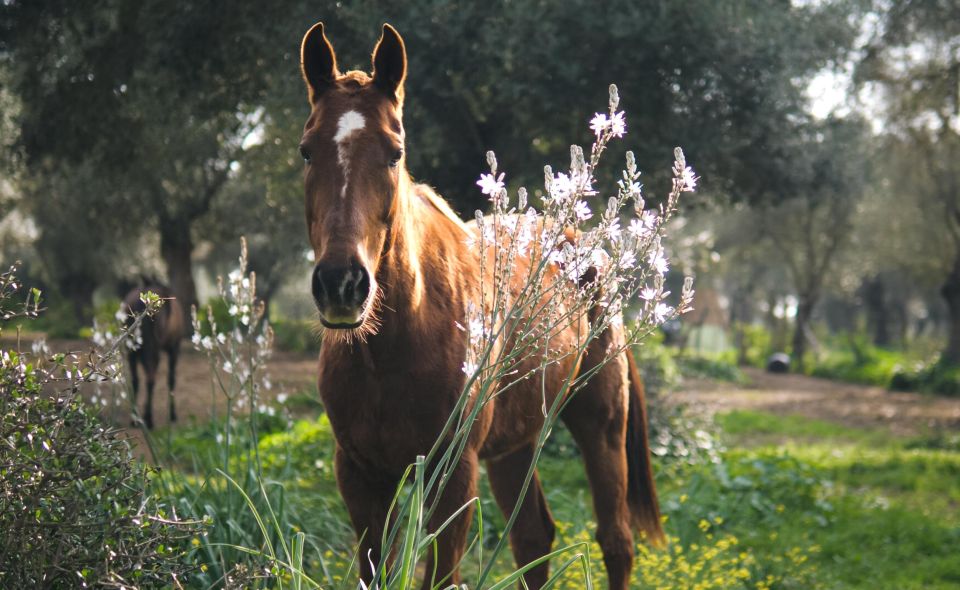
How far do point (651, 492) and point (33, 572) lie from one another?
3.51m

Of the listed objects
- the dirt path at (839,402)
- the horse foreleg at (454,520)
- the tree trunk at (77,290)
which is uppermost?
the tree trunk at (77,290)

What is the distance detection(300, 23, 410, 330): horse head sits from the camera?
231 centimetres

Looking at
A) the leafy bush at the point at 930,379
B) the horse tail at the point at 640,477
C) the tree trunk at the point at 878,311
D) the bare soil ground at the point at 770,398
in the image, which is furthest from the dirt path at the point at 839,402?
the tree trunk at the point at 878,311

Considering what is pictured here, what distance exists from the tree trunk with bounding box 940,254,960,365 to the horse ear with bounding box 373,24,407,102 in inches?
810

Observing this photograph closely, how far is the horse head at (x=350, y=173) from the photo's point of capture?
2.31m

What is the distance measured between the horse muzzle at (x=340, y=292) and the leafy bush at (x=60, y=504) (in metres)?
0.67

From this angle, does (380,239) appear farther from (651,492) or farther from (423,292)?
(651,492)

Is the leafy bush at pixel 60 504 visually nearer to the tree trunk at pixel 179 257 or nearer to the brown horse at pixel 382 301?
the brown horse at pixel 382 301

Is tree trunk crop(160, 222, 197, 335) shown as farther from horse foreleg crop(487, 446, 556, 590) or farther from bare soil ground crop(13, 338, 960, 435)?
horse foreleg crop(487, 446, 556, 590)

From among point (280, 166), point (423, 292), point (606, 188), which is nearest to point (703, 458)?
point (606, 188)

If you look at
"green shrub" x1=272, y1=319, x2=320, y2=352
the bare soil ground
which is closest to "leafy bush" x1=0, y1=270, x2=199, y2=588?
the bare soil ground

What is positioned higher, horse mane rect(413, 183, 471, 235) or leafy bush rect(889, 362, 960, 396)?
horse mane rect(413, 183, 471, 235)

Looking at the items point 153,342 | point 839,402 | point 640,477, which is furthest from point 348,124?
point 839,402

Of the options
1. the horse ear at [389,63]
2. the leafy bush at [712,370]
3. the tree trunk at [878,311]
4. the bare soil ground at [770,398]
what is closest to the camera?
the horse ear at [389,63]
